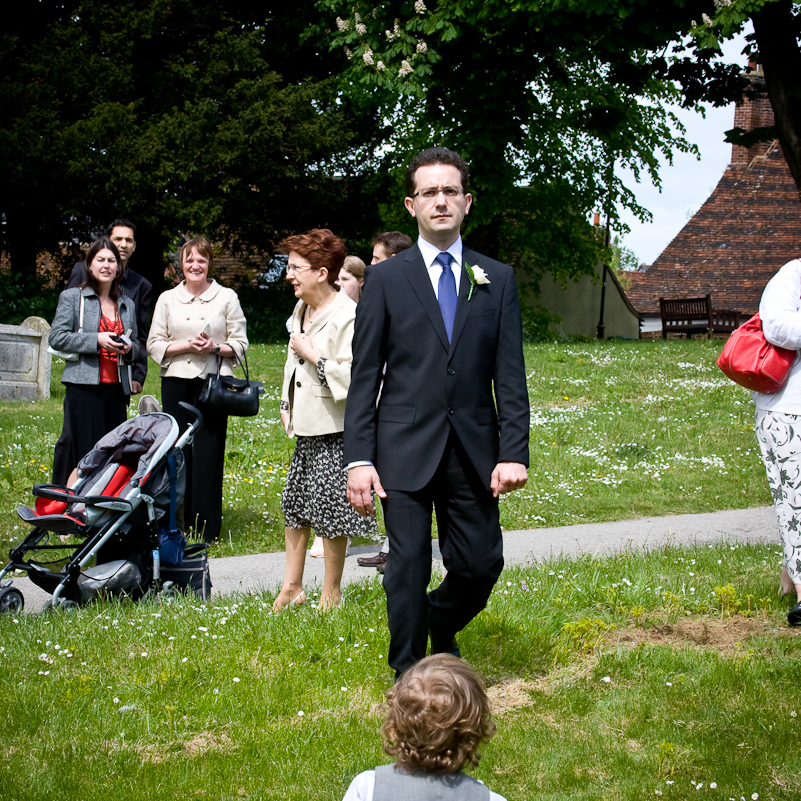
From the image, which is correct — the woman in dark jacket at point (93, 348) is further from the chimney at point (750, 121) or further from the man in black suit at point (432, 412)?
the chimney at point (750, 121)

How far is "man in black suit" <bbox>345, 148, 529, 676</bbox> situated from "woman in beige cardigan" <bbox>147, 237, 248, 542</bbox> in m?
3.72

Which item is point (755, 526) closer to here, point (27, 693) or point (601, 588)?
point (601, 588)

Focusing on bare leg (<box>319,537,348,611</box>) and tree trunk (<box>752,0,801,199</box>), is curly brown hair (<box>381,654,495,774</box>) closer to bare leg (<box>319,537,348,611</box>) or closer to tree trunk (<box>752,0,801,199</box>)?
bare leg (<box>319,537,348,611</box>)

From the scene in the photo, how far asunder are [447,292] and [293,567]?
2.34 meters

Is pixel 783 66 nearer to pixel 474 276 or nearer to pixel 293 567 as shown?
pixel 293 567

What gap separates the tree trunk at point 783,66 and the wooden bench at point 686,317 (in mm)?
14955

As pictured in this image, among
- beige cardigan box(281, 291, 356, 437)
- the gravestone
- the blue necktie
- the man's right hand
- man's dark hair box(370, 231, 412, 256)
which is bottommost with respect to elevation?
the gravestone

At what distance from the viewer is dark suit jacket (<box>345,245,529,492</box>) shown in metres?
4.37

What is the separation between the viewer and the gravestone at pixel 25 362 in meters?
16.8

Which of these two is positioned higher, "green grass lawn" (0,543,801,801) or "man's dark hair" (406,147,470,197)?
"man's dark hair" (406,147,470,197)

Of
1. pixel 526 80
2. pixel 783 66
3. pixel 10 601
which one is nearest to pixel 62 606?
pixel 10 601

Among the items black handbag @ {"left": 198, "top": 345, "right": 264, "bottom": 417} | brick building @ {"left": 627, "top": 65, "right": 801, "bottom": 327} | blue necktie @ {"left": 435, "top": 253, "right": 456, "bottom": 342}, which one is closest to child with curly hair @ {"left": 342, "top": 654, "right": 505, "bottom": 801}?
blue necktie @ {"left": 435, "top": 253, "right": 456, "bottom": 342}

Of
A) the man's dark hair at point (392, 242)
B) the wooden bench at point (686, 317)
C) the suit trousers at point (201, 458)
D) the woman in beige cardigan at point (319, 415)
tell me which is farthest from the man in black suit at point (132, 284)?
the wooden bench at point (686, 317)

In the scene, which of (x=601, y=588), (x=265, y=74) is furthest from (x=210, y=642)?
(x=265, y=74)
